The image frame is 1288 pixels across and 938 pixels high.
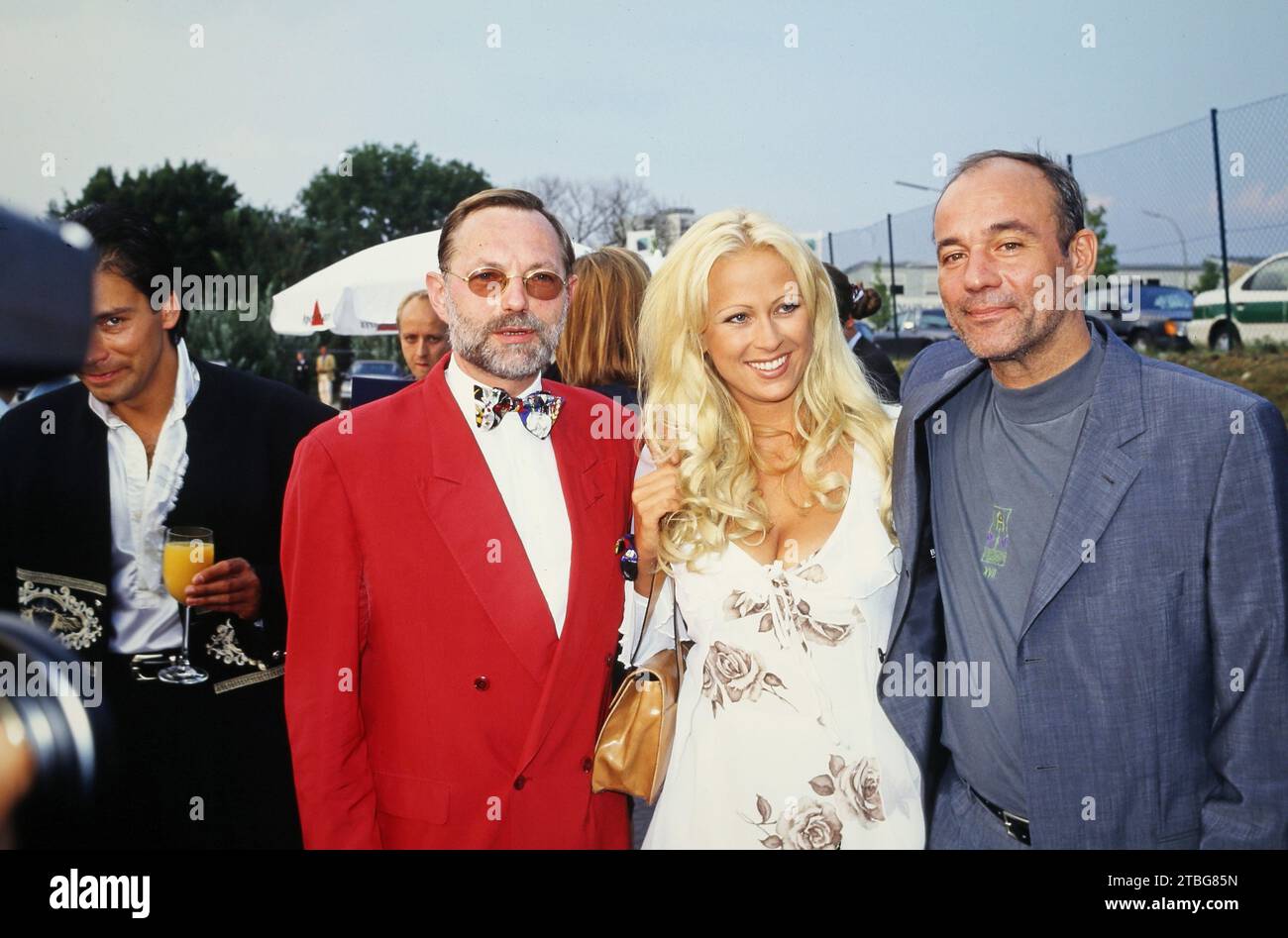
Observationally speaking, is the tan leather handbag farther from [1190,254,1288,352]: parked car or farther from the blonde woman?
[1190,254,1288,352]: parked car

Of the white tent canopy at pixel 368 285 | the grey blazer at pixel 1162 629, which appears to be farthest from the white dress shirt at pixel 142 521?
the white tent canopy at pixel 368 285

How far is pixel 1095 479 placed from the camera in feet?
6.51

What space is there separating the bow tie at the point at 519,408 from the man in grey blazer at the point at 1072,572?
2.86 feet

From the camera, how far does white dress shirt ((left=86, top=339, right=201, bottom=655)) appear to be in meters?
2.72

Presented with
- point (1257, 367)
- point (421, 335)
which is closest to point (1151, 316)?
point (1257, 367)

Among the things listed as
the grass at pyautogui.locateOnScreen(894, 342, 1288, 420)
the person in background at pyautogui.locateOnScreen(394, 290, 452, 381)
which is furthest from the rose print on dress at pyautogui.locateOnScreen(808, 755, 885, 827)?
the grass at pyautogui.locateOnScreen(894, 342, 1288, 420)

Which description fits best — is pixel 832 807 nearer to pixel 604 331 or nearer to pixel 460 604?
pixel 460 604

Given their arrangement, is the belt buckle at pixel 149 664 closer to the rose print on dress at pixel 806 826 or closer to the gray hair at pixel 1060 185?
the rose print on dress at pixel 806 826

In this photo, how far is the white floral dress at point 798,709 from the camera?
232cm

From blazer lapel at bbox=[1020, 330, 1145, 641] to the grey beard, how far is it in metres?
1.26
